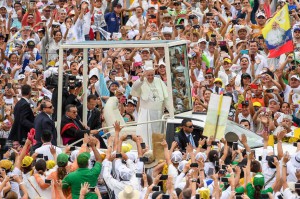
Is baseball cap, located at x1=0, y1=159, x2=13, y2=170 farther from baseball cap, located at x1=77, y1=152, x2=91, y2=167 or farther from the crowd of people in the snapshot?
baseball cap, located at x1=77, y1=152, x2=91, y2=167

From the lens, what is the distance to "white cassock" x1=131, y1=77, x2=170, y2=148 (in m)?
20.6

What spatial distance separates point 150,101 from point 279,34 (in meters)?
5.69

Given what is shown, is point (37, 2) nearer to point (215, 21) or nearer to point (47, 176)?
point (215, 21)

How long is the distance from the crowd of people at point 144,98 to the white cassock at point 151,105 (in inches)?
0.6

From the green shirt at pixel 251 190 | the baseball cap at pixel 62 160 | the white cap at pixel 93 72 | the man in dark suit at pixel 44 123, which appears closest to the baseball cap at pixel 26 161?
the baseball cap at pixel 62 160

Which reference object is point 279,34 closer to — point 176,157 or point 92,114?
point 92,114

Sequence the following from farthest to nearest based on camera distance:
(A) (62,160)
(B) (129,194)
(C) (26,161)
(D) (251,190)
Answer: (C) (26,161), (A) (62,160), (D) (251,190), (B) (129,194)

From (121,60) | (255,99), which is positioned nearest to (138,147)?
(255,99)

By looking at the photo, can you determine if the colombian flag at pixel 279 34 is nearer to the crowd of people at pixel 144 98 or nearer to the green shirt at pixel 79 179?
the crowd of people at pixel 144 98

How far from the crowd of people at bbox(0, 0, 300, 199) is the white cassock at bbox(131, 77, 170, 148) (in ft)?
0.05

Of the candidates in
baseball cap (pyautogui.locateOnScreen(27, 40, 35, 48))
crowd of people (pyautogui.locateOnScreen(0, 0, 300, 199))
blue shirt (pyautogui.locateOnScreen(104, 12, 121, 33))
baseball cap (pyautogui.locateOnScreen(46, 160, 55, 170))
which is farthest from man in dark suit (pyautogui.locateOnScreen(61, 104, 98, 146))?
blue shirt (pyautogui.locateOnScreen(104, 12, 121, 33))

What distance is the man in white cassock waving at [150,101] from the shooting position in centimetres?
2058

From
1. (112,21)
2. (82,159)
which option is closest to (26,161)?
(82,159)

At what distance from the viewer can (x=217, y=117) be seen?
66.4 ft
